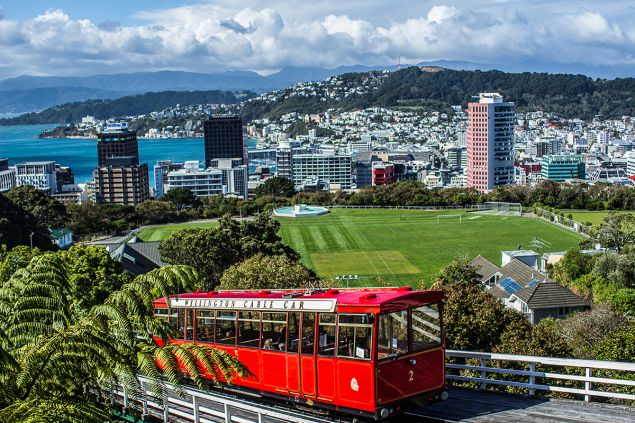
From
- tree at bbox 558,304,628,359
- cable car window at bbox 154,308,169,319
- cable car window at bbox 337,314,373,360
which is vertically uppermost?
cable car window at bbox 337,314,373,360

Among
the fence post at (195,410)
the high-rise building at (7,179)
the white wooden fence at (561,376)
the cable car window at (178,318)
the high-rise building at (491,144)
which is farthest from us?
the high-rise building at (7,179)

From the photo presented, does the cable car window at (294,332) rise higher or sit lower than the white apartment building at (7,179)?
higher

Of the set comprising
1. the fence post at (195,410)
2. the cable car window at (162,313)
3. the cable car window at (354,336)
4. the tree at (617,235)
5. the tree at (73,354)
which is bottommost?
the tree at (617,235)

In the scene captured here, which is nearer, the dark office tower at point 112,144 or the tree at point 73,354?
the tree at point 73,354

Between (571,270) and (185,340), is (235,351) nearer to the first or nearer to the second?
(185,340)

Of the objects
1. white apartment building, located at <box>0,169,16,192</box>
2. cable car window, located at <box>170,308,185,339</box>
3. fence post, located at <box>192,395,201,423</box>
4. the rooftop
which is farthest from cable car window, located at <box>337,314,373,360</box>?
white apartment building, located at <box>0,169,16,192</box>

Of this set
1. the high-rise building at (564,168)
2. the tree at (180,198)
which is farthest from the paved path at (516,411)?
the high-rise building at (564,168)

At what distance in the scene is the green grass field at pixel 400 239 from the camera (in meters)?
58.0

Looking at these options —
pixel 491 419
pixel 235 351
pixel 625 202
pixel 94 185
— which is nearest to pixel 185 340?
pixel 235 351

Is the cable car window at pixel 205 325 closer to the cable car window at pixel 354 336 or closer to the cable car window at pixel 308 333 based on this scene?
the cable car window at pixel 308 333

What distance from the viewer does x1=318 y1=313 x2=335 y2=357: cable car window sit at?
37.6ft

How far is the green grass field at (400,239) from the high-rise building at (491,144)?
6213cm

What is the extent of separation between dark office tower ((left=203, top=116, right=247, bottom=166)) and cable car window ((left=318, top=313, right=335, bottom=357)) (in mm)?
185138

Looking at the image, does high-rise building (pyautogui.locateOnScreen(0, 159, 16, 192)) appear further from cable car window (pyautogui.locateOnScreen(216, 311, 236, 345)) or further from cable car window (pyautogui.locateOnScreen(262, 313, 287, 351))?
cable car window (pyautogui.locateOnScreen(262, 313, 287, 351))
